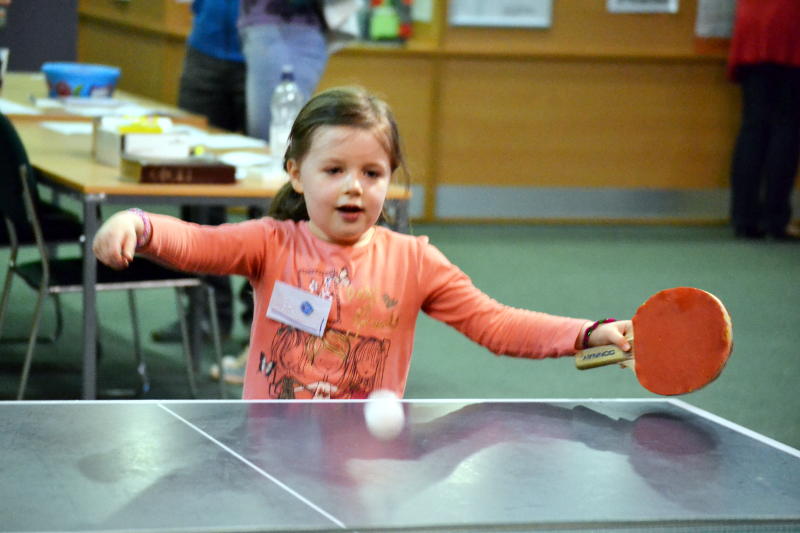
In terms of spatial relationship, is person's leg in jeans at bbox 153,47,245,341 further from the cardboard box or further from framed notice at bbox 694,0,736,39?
framed notice at bbox 694,0,736,39

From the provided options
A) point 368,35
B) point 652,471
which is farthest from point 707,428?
point 368,35

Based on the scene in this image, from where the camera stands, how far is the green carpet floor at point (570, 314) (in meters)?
4.32

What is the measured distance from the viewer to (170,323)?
5074 mm

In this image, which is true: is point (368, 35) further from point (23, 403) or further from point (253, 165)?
point (23, 403)

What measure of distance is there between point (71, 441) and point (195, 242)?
63 centimetres

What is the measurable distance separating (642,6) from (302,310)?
562 cm

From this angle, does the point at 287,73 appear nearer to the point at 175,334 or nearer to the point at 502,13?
the point at 175,334

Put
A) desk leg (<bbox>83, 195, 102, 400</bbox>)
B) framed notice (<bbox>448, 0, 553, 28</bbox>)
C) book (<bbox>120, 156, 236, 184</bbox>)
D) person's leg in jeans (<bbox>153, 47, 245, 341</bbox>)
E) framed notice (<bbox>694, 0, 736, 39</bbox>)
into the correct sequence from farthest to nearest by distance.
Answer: framed notice (<bbox>694, 0, 736, 39</bbox>), framed notice (<bbox>448, 0, 553, 28</bbox>), person's leg in jeans (<bbox>153, 47, 245, 341</bbox>), book (<bbox>120, 156, 236, 184</bbox>), desk leg (<bbox>83, 195, 102, 400</bbox>)

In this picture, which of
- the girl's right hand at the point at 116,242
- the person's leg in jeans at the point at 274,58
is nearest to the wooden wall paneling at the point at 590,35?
the person's leg in jeans at the point at 274,58

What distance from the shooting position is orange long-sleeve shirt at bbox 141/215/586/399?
220 cm

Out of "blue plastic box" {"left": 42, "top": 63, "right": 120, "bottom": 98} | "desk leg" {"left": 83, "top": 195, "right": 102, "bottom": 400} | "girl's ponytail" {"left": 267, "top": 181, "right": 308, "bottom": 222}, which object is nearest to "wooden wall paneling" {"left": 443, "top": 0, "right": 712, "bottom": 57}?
"blue plastic box" {"left": 42, "top": 63, "right": 120, "bottom": 98}

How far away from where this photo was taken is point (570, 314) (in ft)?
17.5

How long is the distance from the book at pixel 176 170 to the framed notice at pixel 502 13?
3919mm

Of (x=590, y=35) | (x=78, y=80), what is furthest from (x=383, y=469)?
(x=590, y=35)
